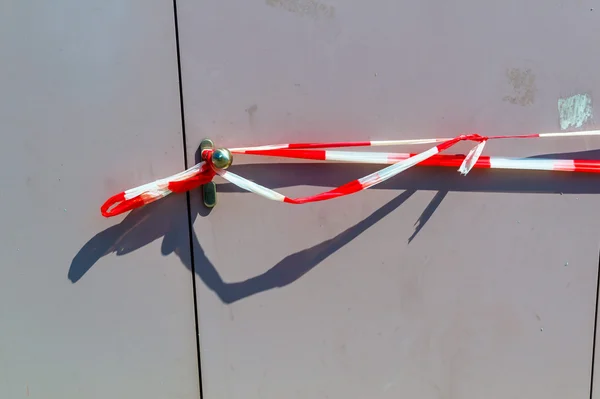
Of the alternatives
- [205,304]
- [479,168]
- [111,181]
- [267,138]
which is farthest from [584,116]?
[111,181]

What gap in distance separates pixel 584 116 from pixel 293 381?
3.59 feet

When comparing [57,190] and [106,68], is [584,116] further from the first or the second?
[57,190]

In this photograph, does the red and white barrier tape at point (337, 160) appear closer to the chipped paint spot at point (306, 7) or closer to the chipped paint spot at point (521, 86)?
the chipped paint spot at point (521, 86)

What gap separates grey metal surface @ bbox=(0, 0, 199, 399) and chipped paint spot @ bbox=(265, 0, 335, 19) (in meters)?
0.28

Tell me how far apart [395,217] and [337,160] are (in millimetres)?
235

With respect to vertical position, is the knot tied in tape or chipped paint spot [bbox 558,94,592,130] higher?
chipped paint spot [bbox 558,94,592,130]

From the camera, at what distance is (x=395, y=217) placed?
1.13 metres

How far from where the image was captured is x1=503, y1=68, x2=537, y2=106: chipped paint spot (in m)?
1.06

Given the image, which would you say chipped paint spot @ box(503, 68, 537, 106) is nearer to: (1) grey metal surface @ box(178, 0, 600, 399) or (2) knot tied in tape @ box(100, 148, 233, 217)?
(1) grey metal surface @ box(178, 0, 600, 399)

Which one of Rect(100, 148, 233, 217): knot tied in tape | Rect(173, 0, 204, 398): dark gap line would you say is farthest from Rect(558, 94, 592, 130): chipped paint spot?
Rect(173, 0, 204, 398): dark gap line

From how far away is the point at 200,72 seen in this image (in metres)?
1.02

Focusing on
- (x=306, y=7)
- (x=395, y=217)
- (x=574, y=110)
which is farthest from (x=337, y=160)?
(x=574, y=110)

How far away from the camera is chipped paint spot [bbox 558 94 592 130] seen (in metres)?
1.08

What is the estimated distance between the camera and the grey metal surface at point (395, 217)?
1031mm
